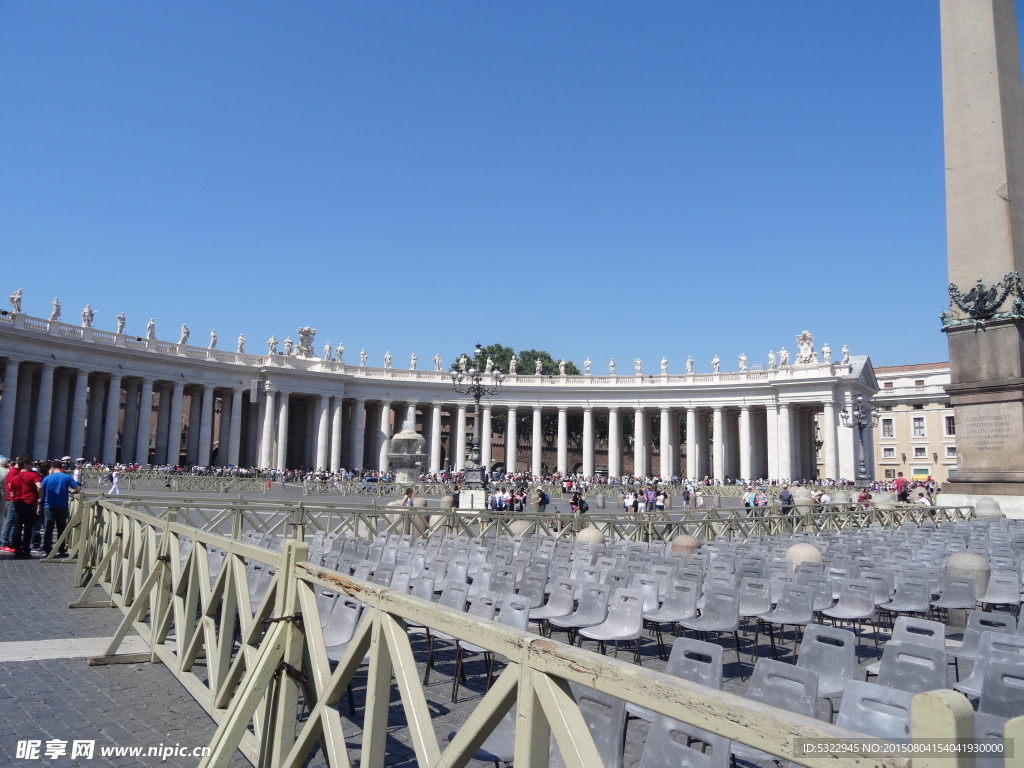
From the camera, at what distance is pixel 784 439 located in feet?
225

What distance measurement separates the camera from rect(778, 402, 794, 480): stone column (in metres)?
67.8

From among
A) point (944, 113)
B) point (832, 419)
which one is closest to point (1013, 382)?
point (944, 113)

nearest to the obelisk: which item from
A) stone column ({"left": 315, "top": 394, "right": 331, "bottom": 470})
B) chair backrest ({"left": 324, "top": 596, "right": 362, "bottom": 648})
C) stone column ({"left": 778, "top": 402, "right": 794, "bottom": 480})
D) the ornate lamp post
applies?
the ornate lamp post

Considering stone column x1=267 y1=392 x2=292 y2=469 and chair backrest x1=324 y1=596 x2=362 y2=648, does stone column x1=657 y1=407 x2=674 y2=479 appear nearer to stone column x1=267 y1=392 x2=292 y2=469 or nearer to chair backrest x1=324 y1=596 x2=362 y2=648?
stone column x1=267 y1=392 x2=292 y2=469

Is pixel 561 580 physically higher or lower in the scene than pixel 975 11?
lower

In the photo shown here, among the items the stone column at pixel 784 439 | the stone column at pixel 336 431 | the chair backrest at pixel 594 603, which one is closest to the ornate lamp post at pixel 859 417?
the stone column at pixel 784 439

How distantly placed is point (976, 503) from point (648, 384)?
52.4 meters

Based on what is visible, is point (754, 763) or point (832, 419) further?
point (832, 419)

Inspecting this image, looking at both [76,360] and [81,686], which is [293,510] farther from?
[76,360]

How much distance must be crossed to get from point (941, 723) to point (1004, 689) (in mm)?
4010

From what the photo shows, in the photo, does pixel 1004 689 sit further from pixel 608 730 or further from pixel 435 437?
pixel 435 437

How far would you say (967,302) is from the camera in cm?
2277

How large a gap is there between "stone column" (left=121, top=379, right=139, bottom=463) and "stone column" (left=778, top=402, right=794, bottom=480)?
57977 millimetres

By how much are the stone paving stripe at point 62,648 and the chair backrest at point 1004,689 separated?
8302 mm
